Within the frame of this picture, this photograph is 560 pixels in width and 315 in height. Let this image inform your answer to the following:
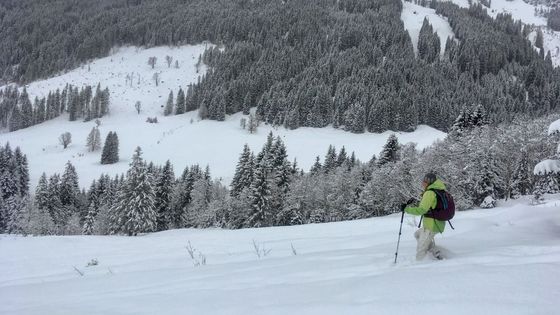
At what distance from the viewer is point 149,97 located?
156625mm

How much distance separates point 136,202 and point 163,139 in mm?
72636

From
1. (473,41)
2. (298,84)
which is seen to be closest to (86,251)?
(298,84)

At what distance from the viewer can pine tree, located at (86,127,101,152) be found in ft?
370

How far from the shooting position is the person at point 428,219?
22.3 ft

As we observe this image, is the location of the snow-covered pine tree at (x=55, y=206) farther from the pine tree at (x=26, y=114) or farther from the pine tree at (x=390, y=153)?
the pine tree at (x=26, y=114)

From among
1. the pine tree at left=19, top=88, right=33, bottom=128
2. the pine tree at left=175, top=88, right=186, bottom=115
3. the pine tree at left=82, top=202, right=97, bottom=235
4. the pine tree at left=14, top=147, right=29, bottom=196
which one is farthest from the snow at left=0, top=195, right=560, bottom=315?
the pine tree at left=19, top=88, right=33, bottom=128

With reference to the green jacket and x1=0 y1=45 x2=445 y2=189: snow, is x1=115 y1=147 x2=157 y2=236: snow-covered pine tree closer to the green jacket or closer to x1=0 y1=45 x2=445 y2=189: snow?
the green jacket

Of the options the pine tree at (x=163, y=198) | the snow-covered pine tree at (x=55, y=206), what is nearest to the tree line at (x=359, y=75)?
the snow-covered pine tree at (x=55, y=206)

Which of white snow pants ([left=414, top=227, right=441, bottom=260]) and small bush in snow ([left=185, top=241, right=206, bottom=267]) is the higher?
white snow pants ([left=414, top=227, right=441, bottom=260])

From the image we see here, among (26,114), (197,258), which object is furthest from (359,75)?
(197,258)

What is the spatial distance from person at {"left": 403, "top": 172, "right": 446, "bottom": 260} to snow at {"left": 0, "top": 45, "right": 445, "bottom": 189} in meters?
81.5

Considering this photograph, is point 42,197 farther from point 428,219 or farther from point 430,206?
point 430,206

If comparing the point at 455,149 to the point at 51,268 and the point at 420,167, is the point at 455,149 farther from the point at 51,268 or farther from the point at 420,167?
the point at 51,268

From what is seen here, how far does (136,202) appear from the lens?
4384 centimetres
